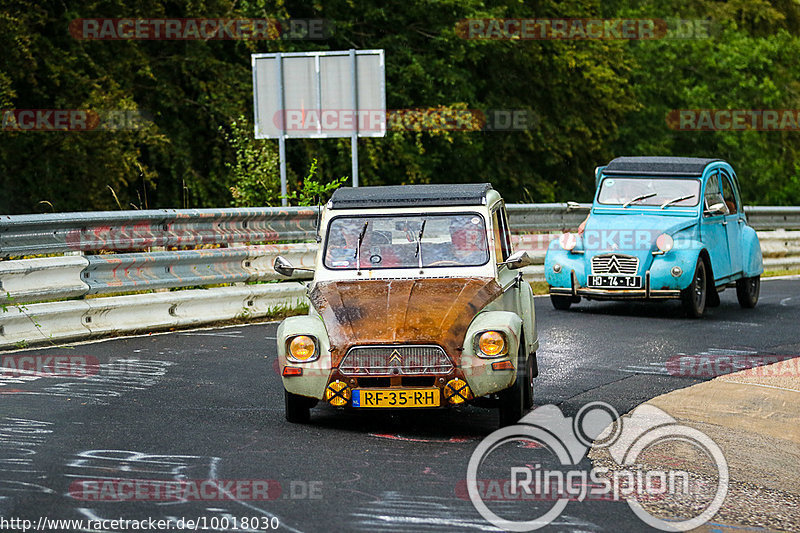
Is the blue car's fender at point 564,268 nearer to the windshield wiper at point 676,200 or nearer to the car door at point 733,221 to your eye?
the windshield wiper at point 676,200

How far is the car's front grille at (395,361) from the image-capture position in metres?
8.23

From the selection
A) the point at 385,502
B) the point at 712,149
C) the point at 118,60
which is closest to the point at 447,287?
the point at 385,502

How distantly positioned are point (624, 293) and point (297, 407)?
25.4ft

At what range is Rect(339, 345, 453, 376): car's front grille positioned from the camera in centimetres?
823

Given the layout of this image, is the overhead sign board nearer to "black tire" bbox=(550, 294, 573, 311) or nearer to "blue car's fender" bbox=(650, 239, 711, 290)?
"black tire" bbox=(550, 294, 573, 311)

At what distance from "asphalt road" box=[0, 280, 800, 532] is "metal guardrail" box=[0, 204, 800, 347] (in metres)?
0.42

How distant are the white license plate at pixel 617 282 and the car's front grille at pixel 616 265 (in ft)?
0.20

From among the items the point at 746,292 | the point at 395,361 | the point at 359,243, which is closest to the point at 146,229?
the point at 359,243

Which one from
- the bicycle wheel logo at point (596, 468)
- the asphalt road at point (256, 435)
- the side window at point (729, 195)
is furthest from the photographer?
the side window at point (729, 195)

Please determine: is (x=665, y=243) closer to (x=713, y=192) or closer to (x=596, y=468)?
(x=713, y=192)

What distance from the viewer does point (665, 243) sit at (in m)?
15.7

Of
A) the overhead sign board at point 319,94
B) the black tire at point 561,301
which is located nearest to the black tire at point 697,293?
the black tire at point 561,301

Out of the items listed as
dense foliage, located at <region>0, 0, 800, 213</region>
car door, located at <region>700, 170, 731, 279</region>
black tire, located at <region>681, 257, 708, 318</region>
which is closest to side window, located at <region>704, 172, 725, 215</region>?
car door, located at <region>700, 170, 731, 279</region>

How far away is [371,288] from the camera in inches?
356
